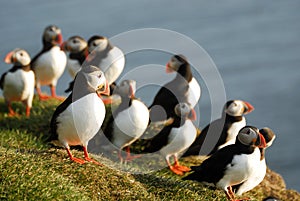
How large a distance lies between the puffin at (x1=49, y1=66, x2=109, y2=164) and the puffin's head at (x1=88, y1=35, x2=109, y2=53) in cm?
533

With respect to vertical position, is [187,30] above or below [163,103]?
above

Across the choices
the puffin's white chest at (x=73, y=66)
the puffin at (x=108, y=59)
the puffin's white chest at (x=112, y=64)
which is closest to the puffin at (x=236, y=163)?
the puffin at (x=108, y=59)

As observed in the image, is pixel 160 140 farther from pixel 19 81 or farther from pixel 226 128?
pixel 19 81

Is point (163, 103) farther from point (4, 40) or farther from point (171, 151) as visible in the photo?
point (4, 40)

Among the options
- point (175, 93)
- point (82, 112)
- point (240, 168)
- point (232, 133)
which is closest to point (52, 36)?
point (175, 93)

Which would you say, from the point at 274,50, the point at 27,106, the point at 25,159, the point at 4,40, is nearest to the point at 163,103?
the point at 27,106

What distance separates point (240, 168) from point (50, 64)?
6.99m

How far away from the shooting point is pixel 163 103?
38.2 ft

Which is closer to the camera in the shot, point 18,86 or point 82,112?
point 82,112

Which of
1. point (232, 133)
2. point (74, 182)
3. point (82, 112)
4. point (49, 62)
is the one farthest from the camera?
point (49, 62)

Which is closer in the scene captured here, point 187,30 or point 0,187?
point 0,187

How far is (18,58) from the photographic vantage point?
1250cm

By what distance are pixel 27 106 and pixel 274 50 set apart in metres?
11.5

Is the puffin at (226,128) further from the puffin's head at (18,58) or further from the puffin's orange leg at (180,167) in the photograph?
the puffin's head at (18,58)
